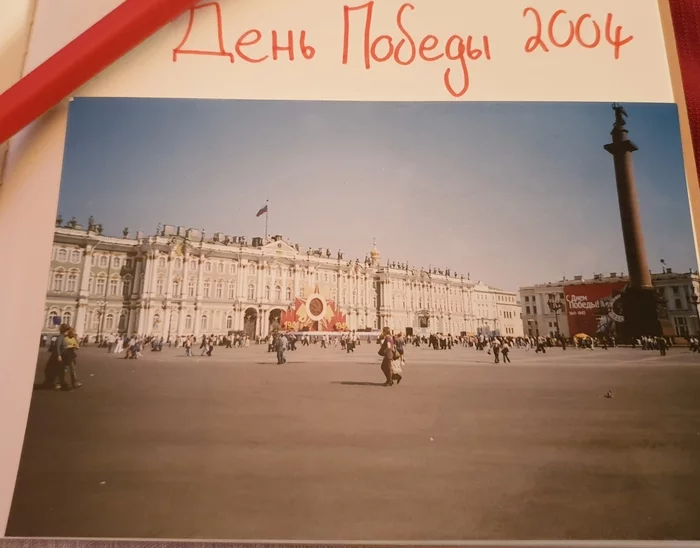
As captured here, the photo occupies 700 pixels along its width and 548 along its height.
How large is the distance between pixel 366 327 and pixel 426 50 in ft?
2.74

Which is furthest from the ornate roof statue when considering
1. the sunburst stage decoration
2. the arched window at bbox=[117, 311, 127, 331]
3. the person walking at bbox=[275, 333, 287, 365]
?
the arched window at bbox=[117, 311, 127, 331]

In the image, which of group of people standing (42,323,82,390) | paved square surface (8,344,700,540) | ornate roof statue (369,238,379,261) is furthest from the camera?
ornate roof statue (369,238,379,261)

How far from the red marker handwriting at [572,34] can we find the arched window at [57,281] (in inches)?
57.5

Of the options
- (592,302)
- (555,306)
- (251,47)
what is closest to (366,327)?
(555,306)

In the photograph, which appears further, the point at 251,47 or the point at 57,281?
the point at 251,47

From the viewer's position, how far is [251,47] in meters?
1.32

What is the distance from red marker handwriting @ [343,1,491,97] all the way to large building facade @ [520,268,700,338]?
2.15 feet

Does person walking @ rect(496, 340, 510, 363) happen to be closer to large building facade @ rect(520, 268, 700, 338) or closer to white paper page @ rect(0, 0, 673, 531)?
large building facade @ rect(520, 268, 700, 338)

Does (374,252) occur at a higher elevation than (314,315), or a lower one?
higher

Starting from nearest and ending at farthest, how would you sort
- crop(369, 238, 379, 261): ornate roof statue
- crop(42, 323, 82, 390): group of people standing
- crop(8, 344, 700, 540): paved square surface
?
1. crop(8, 344, 700, 540): paved square surface
2. crop(42, 323, 82, 390): group of people standing
3. crop(369, 238, 379, 261): ornate roof statue

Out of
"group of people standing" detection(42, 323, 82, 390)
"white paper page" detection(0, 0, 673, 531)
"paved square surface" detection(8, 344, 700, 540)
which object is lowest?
"paved square surface" detection(8, 344, 700, 540)

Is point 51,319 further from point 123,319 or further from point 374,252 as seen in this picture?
point 374,252

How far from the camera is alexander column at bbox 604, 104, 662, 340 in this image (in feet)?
4.01

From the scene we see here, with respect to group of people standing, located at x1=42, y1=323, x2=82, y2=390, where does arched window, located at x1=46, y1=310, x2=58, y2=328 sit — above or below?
above
